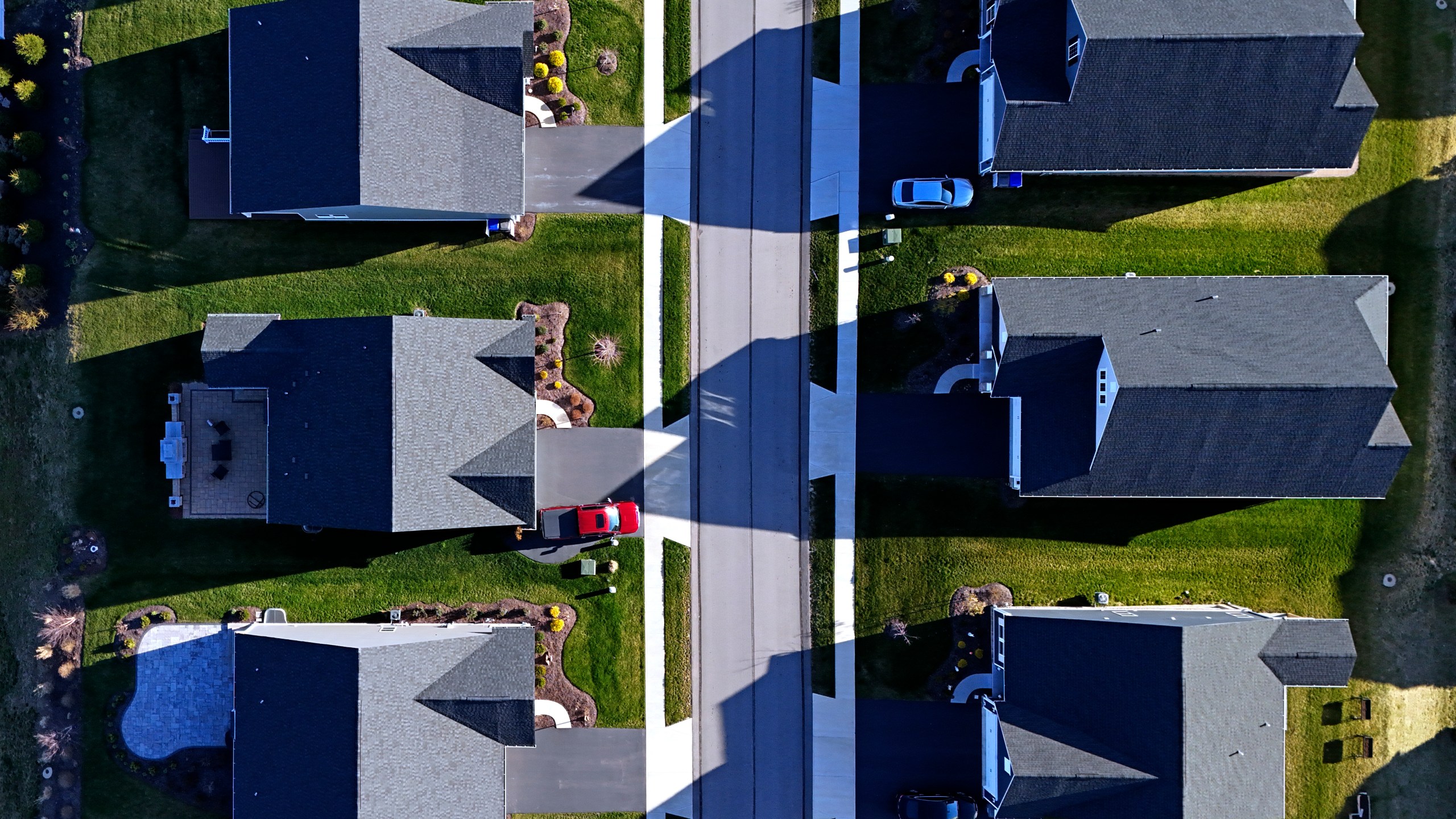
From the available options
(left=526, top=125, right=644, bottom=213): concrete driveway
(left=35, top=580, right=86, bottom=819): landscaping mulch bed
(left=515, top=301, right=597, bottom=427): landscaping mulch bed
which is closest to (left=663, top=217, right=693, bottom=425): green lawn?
(left=526, top=125, right=644, bottom=213): concrete driveway

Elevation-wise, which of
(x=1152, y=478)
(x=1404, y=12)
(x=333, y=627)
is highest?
(x=1404, y=12)

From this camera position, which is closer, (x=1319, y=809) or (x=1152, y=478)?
(x=1152, y=478)

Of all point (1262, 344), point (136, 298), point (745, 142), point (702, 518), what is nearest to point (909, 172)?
point (745, 142)

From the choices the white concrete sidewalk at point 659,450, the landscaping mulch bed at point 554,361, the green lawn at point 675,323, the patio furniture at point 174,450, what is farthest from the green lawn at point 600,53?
the patio furniture at point 174,450

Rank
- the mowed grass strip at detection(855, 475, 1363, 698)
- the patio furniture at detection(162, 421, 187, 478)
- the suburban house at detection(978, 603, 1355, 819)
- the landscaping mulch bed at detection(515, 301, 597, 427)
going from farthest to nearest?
1. the landscaping mulch bed at detection(515, 301, 597, 427)
2. the mowed grass strip at detection(855, 475, 1363, 698)
3. the patio furniture at detection(162, 421, 187, 478)
4. the suburban house at detection(978, 603, 1355, 819)

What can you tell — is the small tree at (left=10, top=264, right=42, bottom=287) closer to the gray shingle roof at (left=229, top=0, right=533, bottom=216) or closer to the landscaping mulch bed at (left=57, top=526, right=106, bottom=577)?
the gray shingle roof at (left=229, top=0, right=533, bottom=216)

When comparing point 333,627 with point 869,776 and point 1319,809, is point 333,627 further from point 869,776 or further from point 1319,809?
point 1319,809

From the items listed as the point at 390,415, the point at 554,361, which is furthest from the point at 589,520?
the point at 390,415
